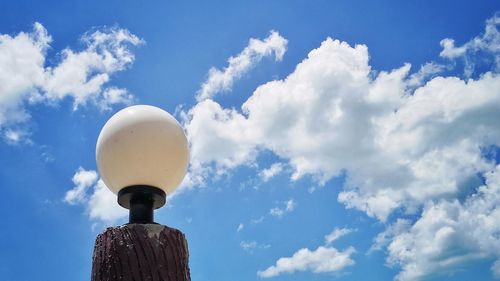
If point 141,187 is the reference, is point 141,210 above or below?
below

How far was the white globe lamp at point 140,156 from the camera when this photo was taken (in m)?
3.71

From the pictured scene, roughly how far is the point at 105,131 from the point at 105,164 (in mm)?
251

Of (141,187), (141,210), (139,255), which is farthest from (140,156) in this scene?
(139,255)

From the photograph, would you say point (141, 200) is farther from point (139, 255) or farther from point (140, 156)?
point (139, 255)

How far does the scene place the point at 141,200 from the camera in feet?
12.3

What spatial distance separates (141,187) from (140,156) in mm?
242

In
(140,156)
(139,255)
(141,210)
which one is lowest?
(139,255)

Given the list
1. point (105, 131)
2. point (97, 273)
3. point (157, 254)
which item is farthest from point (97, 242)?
point (105, 131)

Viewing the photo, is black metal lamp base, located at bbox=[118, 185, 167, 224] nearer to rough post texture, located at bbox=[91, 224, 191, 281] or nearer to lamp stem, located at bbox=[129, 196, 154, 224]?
lamp stem, located at bbox=[129, 196, 154, 224]

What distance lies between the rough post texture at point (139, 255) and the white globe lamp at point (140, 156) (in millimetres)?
247

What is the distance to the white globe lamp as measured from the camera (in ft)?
12.2

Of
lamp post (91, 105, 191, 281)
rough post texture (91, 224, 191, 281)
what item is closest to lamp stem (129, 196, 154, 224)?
lamp post (91, 105, 191, 281)

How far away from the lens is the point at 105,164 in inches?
150

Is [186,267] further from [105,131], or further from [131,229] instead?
[105,131]
